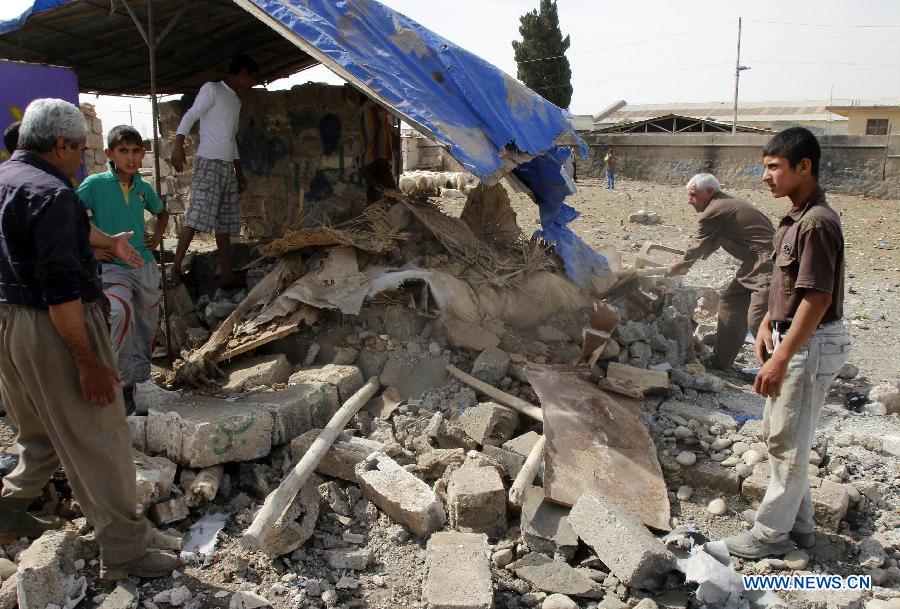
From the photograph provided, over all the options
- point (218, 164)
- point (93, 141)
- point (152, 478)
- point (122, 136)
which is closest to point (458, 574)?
point (152, 478)

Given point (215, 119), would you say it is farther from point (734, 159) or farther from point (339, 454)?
point (734, 159)

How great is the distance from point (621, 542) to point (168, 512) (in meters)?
2.24

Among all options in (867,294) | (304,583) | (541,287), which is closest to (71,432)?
(304,583)

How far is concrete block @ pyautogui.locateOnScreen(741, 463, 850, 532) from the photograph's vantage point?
3312 millimetres

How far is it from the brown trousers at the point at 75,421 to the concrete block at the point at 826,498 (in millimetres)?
3164

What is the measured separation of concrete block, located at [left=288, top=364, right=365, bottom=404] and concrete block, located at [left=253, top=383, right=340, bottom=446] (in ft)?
0.21

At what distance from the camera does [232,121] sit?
576 centimetres

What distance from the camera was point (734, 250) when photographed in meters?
5.52

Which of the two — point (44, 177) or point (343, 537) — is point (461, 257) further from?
point (44, 177)

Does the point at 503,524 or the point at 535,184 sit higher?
the point at 535,184

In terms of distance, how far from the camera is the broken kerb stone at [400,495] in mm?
3291

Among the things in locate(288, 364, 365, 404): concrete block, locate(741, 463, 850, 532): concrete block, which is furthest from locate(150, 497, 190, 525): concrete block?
locate(741, 463, 850, 532): concrete block

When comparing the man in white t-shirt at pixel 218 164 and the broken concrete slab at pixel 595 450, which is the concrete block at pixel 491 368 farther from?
the man in white t-shirt at pixel 218 164

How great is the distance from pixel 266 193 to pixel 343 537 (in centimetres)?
523
